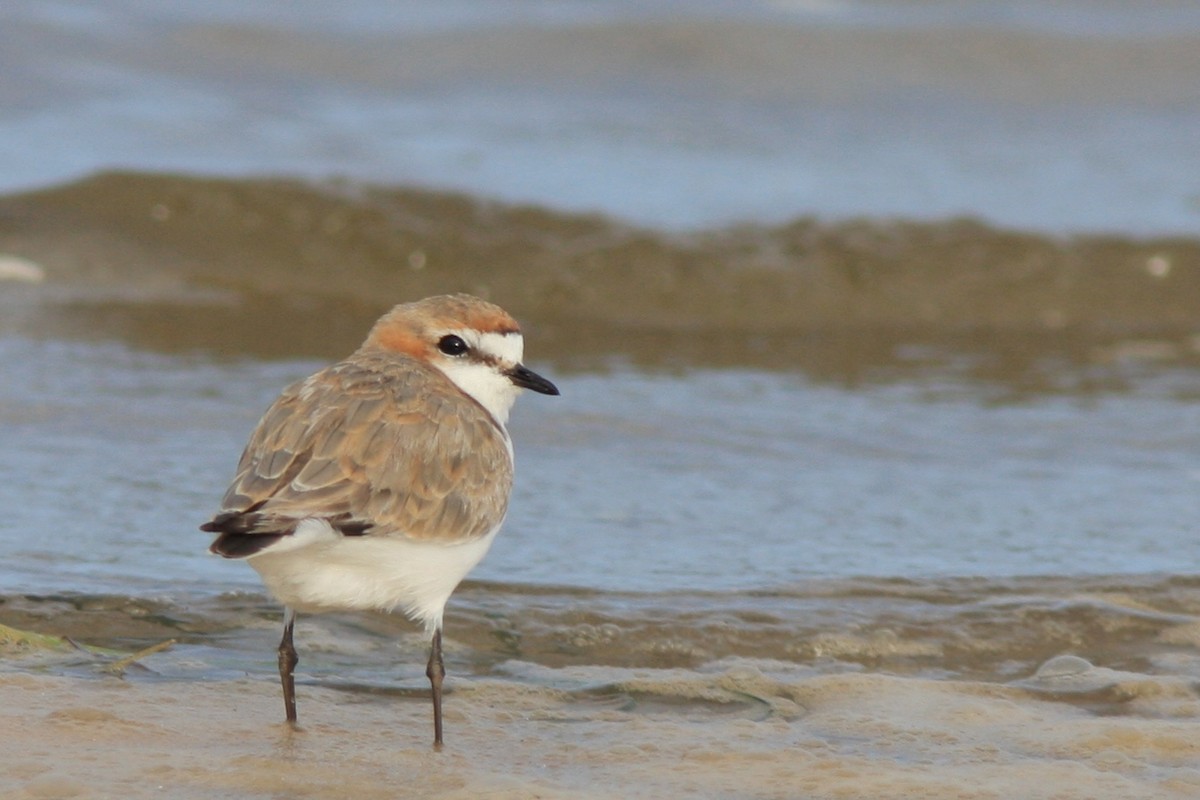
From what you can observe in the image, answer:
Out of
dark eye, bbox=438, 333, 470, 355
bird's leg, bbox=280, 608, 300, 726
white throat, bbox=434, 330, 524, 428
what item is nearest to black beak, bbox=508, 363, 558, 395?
white throat, bbox=434, 330, 524, 428

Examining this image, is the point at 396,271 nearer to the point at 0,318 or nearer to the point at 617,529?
→ the point at 0,318

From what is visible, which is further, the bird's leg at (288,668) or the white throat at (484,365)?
the white throat at (484,365)

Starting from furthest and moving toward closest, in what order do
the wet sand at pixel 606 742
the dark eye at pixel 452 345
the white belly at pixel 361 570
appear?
the dark eye at pixel 452 345, the white belly at pixel 361 570, the wet sand at pixel 606 742

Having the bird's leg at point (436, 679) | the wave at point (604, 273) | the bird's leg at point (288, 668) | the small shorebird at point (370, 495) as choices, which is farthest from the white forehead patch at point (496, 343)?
the wave at point (604, 273)

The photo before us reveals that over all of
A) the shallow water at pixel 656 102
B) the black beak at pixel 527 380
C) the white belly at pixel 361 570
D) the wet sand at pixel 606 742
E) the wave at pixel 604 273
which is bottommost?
the wet sand at pixel 606 742

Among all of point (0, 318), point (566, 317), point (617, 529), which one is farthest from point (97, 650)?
point (566, 317)

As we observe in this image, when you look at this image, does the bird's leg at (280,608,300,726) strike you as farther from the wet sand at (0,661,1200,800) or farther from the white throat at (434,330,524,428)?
the white throat at (434,330,524,428)

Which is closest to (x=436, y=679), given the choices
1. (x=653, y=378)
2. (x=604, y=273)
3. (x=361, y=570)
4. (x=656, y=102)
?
(x=361, y=570)

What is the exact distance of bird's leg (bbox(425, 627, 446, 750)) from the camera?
4475 mm

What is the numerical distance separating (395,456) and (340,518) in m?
0.38

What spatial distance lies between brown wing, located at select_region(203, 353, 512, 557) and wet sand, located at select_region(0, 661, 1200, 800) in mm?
569

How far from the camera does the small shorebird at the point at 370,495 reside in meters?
4.27

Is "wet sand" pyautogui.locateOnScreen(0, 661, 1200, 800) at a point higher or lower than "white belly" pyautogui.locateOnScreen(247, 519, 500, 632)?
lower

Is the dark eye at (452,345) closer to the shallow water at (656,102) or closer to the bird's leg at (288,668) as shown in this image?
the bird's leg at (288,668)
